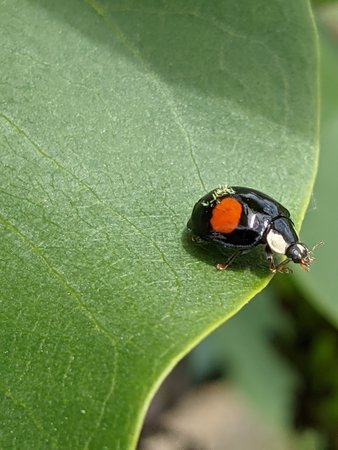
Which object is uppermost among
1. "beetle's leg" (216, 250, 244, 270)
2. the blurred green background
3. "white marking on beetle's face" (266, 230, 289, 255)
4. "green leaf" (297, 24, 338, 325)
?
"beetle's leg" (216, 250, 244, 270)

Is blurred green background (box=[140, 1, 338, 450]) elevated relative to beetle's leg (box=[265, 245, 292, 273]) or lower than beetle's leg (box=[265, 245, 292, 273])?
lower

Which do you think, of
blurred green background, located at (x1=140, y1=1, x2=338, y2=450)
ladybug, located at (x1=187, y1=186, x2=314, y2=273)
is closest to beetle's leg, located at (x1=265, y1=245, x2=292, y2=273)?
ladybug, located at (x1=187, y1=186, x2=314, y2=273)

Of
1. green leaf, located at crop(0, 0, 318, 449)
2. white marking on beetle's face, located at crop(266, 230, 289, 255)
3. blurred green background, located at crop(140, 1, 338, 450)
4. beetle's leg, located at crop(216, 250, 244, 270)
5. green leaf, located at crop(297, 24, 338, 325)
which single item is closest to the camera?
green leaf, located at crop(0, 0, 318, 449)

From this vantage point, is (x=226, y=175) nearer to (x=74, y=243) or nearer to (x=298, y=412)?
(x=74, y=243)

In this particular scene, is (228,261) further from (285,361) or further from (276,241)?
(285,361)

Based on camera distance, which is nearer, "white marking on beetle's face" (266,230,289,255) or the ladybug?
the ladybug

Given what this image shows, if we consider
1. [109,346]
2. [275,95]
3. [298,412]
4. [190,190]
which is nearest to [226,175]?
[190,190]

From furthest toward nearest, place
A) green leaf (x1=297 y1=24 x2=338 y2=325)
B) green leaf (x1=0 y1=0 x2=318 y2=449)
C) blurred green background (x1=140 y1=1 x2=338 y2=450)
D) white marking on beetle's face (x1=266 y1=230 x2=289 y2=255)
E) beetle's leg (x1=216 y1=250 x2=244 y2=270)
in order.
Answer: blurred green background (x1=140 y1=1 x2=338 y2=450) → green leaf (x1=297 y1=24 x2=338 y2=325) → white marking on beetle's face (x1=266 y1=230 x2=289 y2=255) → beetle's leg (x1=216 y1=250 x2=244 y2=270) → green leaf (x1=0 y1=0 x2=318 y2=449)

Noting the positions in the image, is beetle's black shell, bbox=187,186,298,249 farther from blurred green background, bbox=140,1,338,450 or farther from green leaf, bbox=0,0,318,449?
blurred green background, bbox=140,1,338,450
